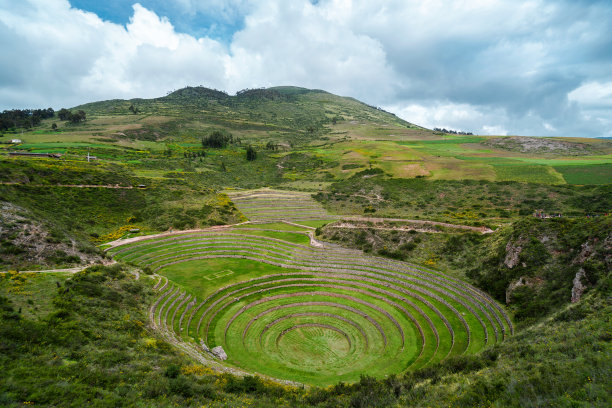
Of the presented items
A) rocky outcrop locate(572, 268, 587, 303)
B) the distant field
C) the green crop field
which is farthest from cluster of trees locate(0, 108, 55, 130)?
the distant field

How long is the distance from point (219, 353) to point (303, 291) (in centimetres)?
1128

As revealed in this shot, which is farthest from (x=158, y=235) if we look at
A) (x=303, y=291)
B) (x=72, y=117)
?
(x=72, y=117)

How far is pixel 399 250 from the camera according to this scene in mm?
36250

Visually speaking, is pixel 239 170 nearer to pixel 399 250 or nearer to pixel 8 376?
pixel 399 250

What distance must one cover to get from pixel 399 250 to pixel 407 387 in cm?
2320

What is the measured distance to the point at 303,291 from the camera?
30.8 metres

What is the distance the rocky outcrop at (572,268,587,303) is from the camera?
64.5 feet

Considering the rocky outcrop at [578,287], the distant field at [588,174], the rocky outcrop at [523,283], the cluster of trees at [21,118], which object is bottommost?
the rocky outcrop at [523,283]

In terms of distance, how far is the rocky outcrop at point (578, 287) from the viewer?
19656mm

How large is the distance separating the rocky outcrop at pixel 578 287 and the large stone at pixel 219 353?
2630cm

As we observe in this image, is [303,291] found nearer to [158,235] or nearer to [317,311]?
[317,311]

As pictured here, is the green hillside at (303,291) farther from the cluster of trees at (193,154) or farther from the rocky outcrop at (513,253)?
the cluster of trees at (193,154)

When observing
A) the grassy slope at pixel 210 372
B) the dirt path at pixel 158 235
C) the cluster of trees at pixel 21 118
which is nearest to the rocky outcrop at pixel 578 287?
the grassy slope at pixel 210 372

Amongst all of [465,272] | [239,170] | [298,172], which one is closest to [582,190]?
[465,272]
